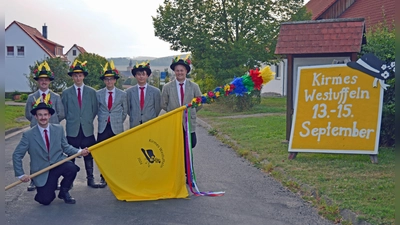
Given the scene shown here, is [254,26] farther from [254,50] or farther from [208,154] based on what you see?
[208,154]

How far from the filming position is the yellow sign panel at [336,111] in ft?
32.3

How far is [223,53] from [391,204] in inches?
745

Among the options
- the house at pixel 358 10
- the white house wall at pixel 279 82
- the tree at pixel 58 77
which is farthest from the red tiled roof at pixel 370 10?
the tree at pixel 58 77

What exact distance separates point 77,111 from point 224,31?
1806 cm

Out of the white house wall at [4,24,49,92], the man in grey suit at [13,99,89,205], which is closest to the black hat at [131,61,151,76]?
the man in grey suit at [13,99,89,205]

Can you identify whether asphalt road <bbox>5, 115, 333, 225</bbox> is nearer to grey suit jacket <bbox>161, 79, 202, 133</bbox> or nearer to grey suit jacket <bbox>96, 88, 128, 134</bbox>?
grey suit jacket <bbox>96, 88, 128, 134</bbox>

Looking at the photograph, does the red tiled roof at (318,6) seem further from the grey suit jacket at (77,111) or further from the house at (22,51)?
the grey suit jacket at (77,111)

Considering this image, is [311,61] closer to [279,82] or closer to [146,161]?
[146,161]

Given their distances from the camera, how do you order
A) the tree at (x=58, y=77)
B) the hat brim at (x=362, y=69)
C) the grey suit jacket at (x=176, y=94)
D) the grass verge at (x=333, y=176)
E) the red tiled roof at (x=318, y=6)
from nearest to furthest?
1. the grass verge at (x=333, y=176)
2. the grey suit jacket at (x=176, y=94)
3. the hat brim at (x=362, y=69)
4. the red tiled roof at (x=318, y=6)
5. the tree at (x=58, y=77)

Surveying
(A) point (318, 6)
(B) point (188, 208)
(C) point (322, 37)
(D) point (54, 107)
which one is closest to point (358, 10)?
(A) point (318, 6)

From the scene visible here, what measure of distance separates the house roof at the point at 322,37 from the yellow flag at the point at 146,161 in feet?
16.0

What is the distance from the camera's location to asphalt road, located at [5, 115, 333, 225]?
21.8 ft

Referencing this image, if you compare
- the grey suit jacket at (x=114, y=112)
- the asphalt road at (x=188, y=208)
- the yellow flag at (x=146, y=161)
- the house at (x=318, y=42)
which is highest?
the house at (x=318, y=42)

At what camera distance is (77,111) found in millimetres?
8383
